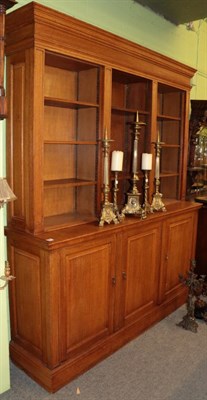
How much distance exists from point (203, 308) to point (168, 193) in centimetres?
116

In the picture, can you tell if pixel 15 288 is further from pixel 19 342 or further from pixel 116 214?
pixel 116 214

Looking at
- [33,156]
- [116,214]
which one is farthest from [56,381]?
[33,156]

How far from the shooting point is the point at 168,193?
11.5 feet

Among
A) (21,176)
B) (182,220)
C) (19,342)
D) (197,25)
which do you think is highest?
(197,25)

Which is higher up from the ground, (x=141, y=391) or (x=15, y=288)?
(x=15, y=288)

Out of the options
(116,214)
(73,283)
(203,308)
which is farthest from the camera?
(203,308)

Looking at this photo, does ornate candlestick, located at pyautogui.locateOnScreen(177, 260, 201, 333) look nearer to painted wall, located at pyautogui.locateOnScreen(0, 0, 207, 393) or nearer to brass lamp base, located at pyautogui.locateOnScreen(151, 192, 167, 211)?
brass lamp base, located at pyautogui.locateOnScreen(151, 192, 167, 211)

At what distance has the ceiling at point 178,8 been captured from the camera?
3.07 m

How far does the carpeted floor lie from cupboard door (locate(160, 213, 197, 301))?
18.9 inches

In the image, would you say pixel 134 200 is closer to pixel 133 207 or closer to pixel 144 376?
pixel 133 207

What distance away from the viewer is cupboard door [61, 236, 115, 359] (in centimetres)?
212

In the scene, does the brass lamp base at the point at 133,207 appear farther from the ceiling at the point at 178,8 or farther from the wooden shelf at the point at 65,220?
the ceiling at the point at 178,8

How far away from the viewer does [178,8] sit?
3.23 metres

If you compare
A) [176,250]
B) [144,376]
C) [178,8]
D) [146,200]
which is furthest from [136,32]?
[144,376]
